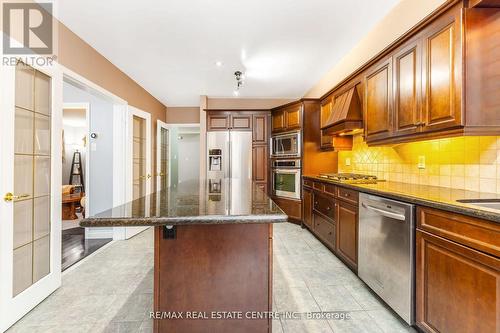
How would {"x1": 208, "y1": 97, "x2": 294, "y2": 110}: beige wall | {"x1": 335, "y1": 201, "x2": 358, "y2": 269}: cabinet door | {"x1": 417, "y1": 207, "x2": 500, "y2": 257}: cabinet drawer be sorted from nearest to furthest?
{"x1": 417, "y1": 207, "x2": 500, "y2": 257}: cabinet drawer → {"x1": 335, "y1": 201, "x2": 358, "y2": 269}: cabinet door → {"x1": 208, "y1": 97, "x2": 294, "y2": 110}: beige wall

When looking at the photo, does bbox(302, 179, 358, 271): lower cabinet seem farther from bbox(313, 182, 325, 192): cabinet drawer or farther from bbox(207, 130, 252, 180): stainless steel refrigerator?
bbox(207, 130, 252, 180): stainless steel refrigerator

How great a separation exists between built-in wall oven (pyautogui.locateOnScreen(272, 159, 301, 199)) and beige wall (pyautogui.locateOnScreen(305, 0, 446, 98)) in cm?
157

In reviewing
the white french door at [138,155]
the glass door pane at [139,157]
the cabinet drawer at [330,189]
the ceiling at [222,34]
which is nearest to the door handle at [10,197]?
the ceiling at [222,34]

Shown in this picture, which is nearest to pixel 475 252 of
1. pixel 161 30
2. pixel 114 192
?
pixel 161 30

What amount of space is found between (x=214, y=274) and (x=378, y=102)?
2311 mm

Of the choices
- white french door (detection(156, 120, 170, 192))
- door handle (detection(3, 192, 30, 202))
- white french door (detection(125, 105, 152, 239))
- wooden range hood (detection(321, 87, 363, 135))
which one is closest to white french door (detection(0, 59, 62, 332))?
door handle (detection(3, 192, 30, 202))

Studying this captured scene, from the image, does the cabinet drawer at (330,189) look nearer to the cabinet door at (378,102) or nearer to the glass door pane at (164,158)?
the cabinet door at (378,102)

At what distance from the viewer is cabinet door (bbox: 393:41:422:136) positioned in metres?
1.94

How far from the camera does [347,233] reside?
2.52 metres

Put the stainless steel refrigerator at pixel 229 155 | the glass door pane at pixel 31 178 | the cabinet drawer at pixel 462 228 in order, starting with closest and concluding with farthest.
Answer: the cabinet drawer at pixel 462 228
the glass door pane at pixel 31 178
the stainless steel refrigerator at pixel 229 155

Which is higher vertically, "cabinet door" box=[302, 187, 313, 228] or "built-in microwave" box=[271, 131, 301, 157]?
"built-in microwave" box=[271, 131, 301, 157]

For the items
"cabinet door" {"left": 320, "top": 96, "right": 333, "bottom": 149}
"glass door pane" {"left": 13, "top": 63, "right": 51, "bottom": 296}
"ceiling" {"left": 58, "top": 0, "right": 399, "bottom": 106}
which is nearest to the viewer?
"glass door pane" {"left": 13, "top": 63, "right": 51, "bottom": 296}

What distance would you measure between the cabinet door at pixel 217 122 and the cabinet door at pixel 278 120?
0.97 metres

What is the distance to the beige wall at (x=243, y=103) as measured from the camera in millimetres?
5316
